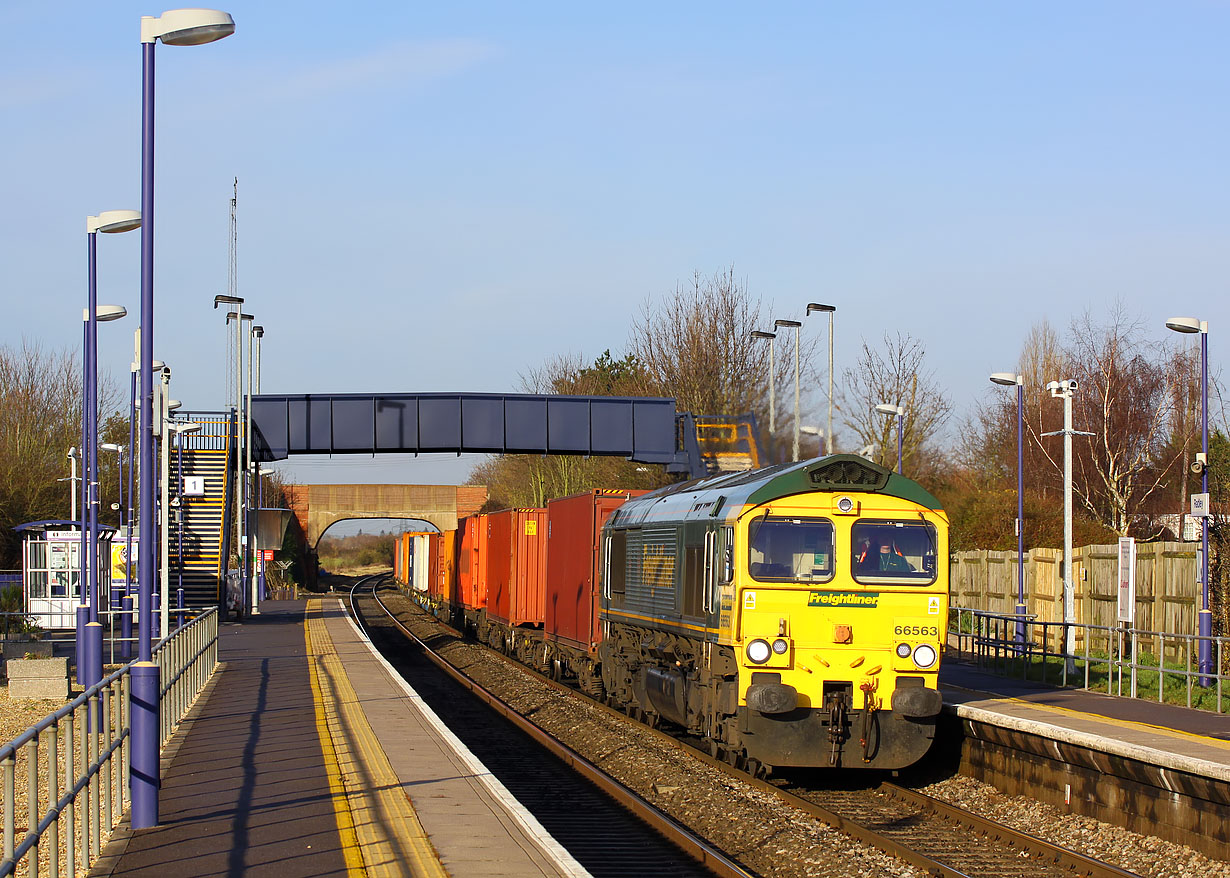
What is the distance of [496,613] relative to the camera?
103 feet

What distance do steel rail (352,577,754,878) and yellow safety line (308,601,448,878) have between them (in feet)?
7.56

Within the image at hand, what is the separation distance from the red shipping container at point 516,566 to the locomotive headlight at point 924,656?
12.3 metres

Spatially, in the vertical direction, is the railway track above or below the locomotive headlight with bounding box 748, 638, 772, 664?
below

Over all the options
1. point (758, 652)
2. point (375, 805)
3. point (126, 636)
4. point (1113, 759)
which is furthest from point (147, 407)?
point (126, 636)

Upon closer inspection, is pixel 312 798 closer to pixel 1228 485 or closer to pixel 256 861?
pixel 256 861

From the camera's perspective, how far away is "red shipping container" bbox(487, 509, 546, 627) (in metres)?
25.7

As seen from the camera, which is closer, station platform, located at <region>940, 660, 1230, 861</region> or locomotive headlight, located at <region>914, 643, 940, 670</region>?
station platform, located at <region>940, 660, 1230, 861</region>

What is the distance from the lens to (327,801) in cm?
1055

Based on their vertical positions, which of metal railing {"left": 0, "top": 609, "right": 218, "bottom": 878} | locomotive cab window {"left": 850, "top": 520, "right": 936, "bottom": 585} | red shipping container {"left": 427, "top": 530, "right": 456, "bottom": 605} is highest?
locomotive cab window {"left": 850, "top": 520, "right": 936, "bottom": 585}

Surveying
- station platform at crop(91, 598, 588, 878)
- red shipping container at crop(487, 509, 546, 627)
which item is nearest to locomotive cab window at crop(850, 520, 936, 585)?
station platform at crop(91, 598, 588, 878)

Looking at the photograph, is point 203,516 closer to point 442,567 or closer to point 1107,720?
point 442,567

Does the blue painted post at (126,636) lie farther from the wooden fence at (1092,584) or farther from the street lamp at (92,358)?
the wooden fence at (1092,584)

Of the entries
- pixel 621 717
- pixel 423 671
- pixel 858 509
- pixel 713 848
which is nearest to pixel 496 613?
pixel 423 671

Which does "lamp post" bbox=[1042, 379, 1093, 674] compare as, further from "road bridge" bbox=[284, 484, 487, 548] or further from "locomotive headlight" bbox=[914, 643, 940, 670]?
"road bridge" bbox=[284, 484, 487, 548]
